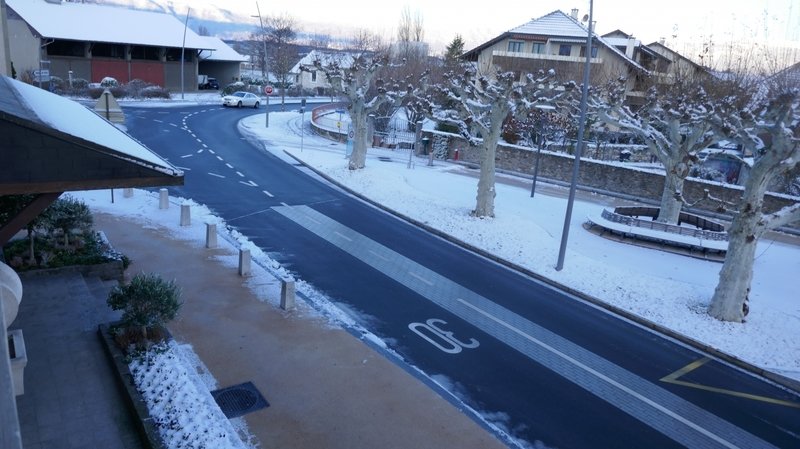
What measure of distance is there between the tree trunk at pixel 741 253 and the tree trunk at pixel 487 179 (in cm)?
876

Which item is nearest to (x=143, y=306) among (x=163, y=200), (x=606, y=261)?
(x=163, y=200)

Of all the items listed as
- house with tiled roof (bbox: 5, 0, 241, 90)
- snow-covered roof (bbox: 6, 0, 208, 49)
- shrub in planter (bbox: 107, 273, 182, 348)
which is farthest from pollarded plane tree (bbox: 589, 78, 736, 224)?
snow-covered roof (bbox: 6, 0, 208, 49)

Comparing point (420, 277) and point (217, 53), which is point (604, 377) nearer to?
point (420, 277)

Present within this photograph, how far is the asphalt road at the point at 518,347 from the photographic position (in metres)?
9.34

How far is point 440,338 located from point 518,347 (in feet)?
5.15

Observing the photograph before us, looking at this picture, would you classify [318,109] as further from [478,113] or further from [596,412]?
[596,412]

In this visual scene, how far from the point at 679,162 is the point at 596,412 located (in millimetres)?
13753

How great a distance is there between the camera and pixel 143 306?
29.6 ft

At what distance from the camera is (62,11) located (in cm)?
5462

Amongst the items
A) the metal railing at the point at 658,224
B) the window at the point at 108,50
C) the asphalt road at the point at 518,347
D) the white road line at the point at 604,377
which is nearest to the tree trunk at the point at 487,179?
the asphalt road at the point at 518,347

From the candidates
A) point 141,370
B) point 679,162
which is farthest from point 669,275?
point 141,370

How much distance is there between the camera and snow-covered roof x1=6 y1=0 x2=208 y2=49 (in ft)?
167

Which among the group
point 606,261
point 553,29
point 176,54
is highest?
point 553,29

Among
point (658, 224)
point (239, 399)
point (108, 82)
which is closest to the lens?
A: point (239, 399)
